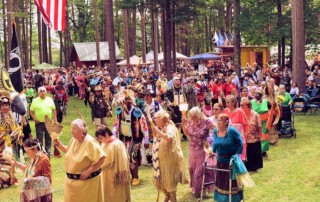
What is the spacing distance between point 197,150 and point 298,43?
513 inches

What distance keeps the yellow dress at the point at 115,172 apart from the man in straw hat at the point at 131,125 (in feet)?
7.19

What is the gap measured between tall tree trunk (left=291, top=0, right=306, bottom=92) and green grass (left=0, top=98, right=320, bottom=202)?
7211mm

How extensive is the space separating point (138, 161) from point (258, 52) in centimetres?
2936

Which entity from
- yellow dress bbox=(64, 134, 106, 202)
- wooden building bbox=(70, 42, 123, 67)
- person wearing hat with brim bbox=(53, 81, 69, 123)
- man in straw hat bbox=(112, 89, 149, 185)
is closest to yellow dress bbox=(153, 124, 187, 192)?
man in straw hat bbox=(112, 89, 149, 185)

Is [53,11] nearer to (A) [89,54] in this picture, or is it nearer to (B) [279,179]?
(B) [279,179]

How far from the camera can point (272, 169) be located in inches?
426

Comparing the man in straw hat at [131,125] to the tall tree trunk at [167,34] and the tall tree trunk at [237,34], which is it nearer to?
the tall tree trunk at [237,34]

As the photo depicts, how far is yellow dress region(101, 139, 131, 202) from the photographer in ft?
24.5

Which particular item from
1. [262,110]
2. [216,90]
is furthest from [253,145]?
[216,90]

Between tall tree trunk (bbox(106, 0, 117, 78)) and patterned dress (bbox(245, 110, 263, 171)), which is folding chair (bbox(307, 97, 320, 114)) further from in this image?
tall tree trunk (bbox(106, 0, 117, 78))

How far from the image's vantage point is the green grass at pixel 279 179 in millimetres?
8930

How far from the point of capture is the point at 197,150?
887 centimetres

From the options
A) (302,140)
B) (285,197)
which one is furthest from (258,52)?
(285,197)

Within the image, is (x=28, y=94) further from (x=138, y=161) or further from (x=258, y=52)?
(x=258, y=52)
